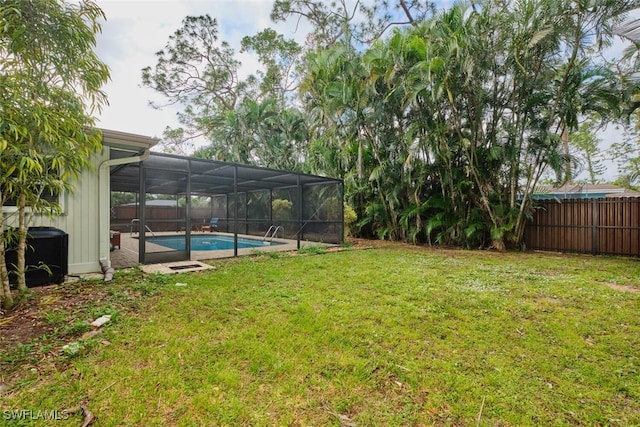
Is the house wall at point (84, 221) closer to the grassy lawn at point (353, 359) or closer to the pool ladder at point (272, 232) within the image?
the grassy lawn at point (353, 359)

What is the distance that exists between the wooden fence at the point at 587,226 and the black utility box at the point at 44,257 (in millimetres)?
10486

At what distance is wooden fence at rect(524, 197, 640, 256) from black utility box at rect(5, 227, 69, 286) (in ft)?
34.4

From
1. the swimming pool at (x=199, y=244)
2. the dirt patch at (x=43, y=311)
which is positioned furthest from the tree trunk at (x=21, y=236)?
the swimming pool at (x=199, y=244)

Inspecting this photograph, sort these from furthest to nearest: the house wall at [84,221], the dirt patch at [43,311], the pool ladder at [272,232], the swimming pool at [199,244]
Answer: the pool ladder at [272,232] < the swimming pool at [199,244] < the house wall at [84,221] < the dirt patch at [43,311]

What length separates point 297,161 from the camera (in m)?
12.8

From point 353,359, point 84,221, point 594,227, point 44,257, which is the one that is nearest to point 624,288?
point 594,227

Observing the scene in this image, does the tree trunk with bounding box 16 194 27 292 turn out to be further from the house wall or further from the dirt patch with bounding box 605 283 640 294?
the dirt patch with bounding box 605 283 640 294

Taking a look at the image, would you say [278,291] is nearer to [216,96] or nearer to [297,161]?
[297,161]

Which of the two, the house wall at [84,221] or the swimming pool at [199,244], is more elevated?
the house wall at [84,221]

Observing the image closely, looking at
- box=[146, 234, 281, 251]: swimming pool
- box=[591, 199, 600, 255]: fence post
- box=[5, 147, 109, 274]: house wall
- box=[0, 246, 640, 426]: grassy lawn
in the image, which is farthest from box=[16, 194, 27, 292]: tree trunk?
box=[591, 199, 600, 255]: fence post

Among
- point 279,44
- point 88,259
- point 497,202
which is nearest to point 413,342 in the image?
point 88,259

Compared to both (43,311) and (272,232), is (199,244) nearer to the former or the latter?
(272,232)

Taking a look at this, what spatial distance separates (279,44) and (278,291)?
→ 1501 cm

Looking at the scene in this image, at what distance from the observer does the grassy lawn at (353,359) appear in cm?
160
